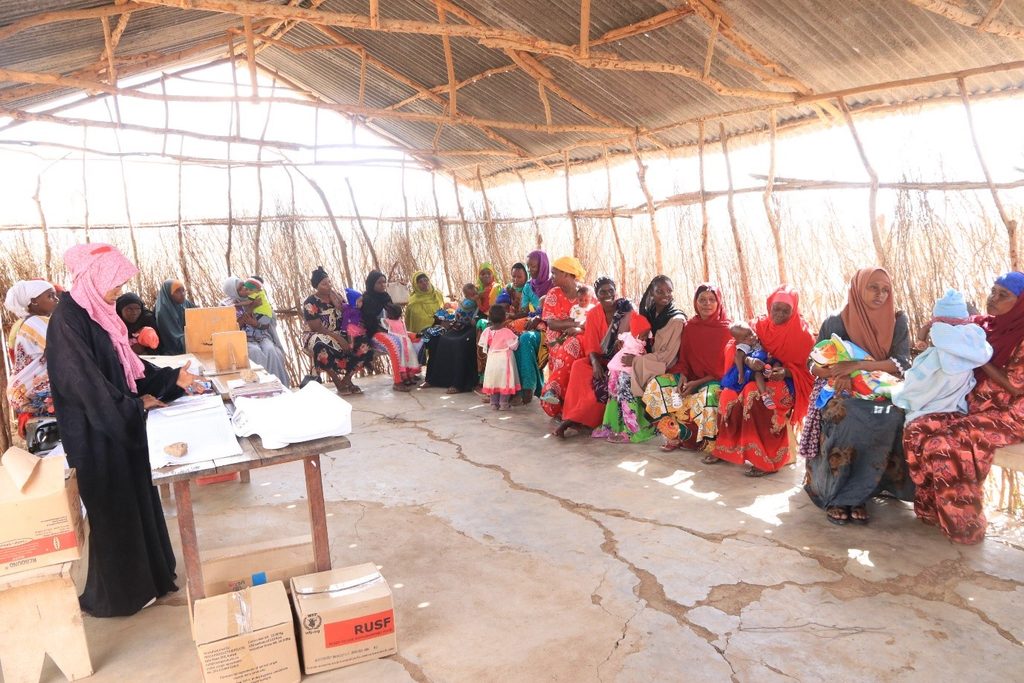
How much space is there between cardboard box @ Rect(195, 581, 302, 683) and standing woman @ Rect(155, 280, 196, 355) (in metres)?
4.93

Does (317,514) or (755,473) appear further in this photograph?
(755,473)

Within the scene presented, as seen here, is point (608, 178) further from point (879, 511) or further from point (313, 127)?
A: point (879, 511)

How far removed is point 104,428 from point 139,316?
386 centimetres

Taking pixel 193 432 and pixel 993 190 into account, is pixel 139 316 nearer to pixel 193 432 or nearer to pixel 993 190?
pixel 193 432

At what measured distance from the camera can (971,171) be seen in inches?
194

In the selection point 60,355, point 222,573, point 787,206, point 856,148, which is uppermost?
point 856,148

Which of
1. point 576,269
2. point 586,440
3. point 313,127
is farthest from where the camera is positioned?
point 313,127

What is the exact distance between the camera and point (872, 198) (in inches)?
217

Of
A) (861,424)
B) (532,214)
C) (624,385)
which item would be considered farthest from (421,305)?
(861,424)

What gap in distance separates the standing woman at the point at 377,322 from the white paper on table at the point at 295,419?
5464 millimetres

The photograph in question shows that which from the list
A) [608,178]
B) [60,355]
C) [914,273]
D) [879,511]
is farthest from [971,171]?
[60,355]

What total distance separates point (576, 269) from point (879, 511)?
338 centimetres

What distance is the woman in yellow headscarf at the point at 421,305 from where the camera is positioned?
8.98 meters

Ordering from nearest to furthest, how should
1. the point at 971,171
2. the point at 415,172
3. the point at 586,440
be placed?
the point at 971,171
the point at 586,440
the point at 415,172
